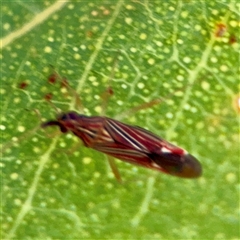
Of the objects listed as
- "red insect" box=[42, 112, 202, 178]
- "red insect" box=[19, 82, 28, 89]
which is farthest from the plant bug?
"red insect" box=[19, 82, 28, 89]

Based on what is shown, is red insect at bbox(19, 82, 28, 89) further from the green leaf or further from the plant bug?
the plant bug

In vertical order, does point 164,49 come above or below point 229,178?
above

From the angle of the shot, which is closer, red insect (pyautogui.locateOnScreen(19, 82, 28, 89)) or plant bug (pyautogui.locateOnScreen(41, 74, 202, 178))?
plant bug (pyautogui.locateOnScreen(41, 74, 202, 178))

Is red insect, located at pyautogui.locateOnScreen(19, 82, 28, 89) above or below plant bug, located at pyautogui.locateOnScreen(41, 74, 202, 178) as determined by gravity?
above

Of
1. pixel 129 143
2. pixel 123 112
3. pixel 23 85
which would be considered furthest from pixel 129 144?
pixel 23 85

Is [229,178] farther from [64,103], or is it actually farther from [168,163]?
[64,103]

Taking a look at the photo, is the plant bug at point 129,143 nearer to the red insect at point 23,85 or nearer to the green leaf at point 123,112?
the green leaf at point 123,112

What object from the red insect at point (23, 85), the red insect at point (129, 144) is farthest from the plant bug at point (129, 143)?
the red insect at point (23, 85)

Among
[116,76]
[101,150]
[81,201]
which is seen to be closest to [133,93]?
[116,76]
